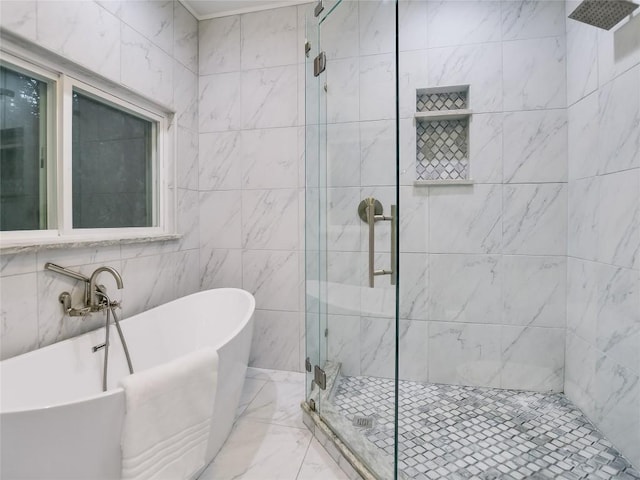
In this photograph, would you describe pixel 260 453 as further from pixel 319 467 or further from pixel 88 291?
pixel 88 291

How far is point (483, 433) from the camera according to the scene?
1592 millimetres

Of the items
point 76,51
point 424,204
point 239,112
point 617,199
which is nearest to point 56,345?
point 76,51

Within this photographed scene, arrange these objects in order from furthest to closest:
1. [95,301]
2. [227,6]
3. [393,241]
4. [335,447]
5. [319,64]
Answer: [227,6], [319,64], [95,301], [335,447], [393,241]

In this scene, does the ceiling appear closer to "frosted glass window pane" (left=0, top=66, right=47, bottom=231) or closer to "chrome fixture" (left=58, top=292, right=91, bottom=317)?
"frosted glass window pane" (left=0, top=66, right=47, bottom=231)

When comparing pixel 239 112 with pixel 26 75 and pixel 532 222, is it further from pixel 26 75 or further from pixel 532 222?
pixel 532 222

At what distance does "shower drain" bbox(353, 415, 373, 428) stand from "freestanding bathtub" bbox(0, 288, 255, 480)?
0.59m

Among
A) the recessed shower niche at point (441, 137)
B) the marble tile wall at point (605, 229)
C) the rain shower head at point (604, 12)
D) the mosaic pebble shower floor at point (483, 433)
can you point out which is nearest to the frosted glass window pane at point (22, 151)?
the mosaic pebble shower floor at point (483, 433)

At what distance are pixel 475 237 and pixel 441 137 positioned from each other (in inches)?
27.9

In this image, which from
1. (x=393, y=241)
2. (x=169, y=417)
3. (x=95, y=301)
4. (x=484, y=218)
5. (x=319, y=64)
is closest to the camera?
(x=169, y=417)

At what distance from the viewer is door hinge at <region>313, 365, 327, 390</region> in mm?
1758

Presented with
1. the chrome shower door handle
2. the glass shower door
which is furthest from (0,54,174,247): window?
the chrome shower door handle

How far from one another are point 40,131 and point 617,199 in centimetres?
283

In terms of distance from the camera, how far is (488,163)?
1996 millimetres

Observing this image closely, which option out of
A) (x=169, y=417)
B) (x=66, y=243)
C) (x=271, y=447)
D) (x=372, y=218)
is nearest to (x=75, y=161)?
(x=66, y=243)
